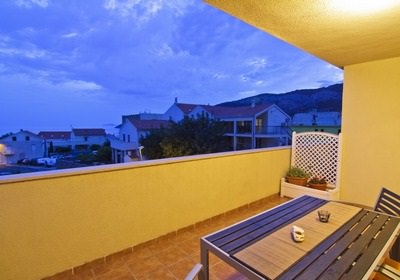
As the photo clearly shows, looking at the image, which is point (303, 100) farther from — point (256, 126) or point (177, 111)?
point (177, 111)

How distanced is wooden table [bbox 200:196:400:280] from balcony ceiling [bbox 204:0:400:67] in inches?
62.4

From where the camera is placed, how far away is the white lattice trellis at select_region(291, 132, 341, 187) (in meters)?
3.84

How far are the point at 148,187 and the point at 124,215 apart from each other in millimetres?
378

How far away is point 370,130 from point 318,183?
1190mm

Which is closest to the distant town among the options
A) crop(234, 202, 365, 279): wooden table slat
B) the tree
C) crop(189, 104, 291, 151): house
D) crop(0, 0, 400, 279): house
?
crop(189, 104, 291, 151): house

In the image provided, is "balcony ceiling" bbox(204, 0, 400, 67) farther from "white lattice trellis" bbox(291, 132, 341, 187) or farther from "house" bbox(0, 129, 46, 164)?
"house" bbox(0, 129, 46, 164)

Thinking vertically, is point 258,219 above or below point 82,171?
below

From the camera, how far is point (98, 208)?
2.14 metres

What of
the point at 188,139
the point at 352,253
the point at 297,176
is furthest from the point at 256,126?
the point at 352,253

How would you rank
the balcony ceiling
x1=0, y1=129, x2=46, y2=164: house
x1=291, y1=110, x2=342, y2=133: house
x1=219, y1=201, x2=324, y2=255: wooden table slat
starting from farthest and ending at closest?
x1=291, y1=110, x2=342, y2=133: house, x1=0, y1=129, x2=46, y2=164: house, the balcony ceiling, x1=219, y1=201, x2=324, y2=255: wooden table slat

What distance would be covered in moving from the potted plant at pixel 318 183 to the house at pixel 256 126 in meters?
12.9

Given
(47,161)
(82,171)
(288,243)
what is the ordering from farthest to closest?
1. (47,161)
2. (82,171)
3. (288,243)

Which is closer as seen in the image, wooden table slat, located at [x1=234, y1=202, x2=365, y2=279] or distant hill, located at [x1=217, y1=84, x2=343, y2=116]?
wooden table slat, located at [x1=234, y1=202, x2=365, y2=279]

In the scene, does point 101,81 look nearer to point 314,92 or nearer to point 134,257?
point 314,92
